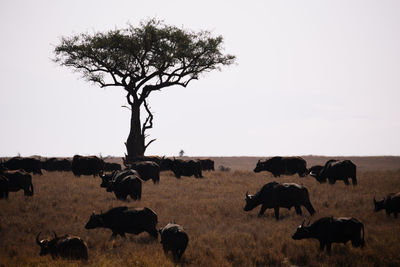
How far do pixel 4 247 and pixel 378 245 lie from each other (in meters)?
10.2

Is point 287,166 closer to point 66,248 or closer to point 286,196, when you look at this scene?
point 286,196

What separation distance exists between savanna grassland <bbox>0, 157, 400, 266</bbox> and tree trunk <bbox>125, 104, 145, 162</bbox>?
1465 cm

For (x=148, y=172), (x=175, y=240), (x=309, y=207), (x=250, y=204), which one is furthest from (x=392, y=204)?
(x=148, y=172)

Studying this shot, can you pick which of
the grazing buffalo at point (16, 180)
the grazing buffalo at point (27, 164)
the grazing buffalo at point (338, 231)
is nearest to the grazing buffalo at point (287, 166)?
the grazing buffalo at point (27, 164)

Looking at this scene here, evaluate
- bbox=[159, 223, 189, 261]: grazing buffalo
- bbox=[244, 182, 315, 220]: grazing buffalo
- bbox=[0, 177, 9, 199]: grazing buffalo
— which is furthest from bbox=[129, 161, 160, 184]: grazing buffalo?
bbox=[159, 223, 189, 261]: grazing buffalo

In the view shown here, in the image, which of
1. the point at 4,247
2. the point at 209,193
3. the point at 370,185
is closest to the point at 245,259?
the point at 4,247

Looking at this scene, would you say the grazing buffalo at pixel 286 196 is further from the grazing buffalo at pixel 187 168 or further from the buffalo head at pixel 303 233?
the grazing buffalo at pixel 187 168

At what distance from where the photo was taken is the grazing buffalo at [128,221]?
38.5 ft

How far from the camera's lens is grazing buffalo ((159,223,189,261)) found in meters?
9.90

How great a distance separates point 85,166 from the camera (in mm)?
28156

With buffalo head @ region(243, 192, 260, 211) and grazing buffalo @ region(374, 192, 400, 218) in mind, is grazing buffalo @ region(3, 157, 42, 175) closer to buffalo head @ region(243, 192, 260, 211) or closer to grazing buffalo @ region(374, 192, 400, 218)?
buffalo head @ region(243, 192, 260, 211)

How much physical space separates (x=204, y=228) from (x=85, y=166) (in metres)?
17.2

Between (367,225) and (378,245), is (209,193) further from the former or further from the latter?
(378,245)

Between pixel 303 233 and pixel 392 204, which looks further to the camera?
pixel 392 204
